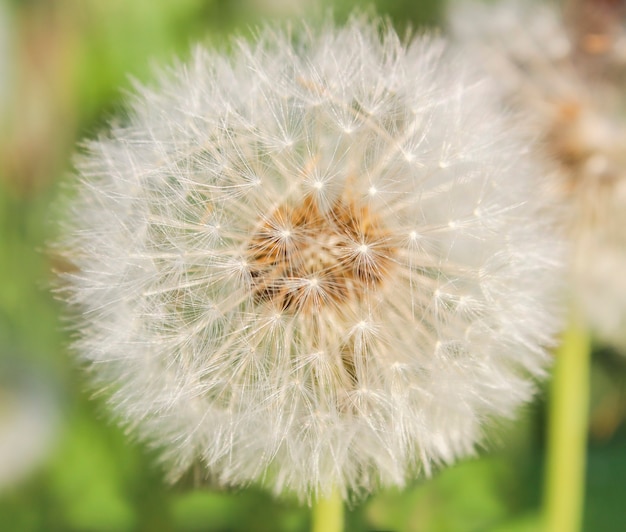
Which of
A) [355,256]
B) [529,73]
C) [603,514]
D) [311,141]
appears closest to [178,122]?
[311,141]

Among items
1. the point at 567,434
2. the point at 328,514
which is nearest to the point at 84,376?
the point at 328,514

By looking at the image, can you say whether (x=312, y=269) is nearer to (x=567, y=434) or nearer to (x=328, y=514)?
(x=328, y=514)

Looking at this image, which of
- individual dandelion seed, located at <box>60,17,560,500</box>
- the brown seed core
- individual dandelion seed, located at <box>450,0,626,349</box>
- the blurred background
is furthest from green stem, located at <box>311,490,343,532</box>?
individual dandelion seed, located at <box>450,0,626,349</box>

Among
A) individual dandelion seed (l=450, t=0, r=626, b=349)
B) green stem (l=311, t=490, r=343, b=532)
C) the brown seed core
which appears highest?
individual dandelion seed (l=450, t=0, r=626, b=349)

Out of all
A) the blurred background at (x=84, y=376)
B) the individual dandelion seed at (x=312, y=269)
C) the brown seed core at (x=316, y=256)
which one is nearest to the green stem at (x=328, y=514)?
the individual dandelion seed at (x=312, y=269)

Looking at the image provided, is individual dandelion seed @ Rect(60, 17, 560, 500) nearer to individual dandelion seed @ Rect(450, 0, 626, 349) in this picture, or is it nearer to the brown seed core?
the brown seed core

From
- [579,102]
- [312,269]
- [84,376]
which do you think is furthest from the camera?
[84,376]

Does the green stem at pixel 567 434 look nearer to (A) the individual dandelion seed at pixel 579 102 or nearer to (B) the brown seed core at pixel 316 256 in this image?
(A) the individual dandelion seed at pixel 579 102
